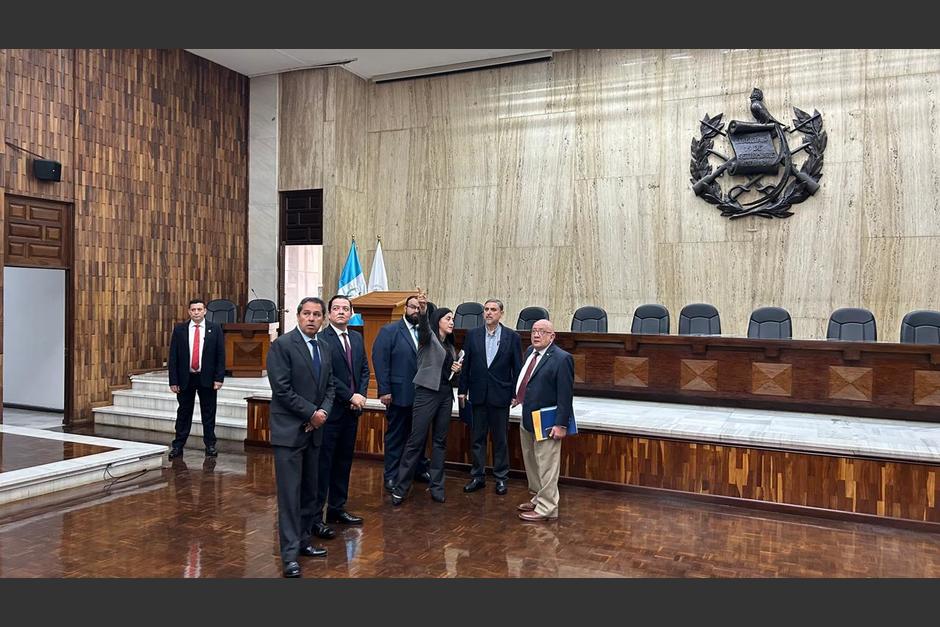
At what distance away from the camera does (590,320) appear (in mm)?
8203

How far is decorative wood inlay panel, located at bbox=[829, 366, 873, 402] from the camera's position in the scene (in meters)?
5.85

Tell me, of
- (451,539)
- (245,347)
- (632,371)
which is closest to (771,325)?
(632,371)

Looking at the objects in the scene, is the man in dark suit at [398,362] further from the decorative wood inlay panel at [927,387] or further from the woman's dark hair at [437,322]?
the decorative wood inlay panel at [927,387]

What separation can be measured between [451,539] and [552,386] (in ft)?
3.78

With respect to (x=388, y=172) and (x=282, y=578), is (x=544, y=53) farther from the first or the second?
(x=282, y=578)

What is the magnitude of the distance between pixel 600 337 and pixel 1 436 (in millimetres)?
5767

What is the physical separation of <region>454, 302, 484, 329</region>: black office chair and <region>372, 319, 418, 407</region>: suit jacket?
11.7ft

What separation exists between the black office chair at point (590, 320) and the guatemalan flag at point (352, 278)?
10.3ft

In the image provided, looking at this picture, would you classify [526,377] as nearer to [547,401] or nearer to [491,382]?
[547,401]

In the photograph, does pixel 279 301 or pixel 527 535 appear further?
pixel 279 301

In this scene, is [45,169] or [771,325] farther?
[45,169]

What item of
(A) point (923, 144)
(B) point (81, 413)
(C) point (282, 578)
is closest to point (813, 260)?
(A) point (923, 144)

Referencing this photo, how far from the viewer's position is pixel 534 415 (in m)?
4.65

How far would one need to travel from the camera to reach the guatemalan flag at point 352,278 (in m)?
9.80
